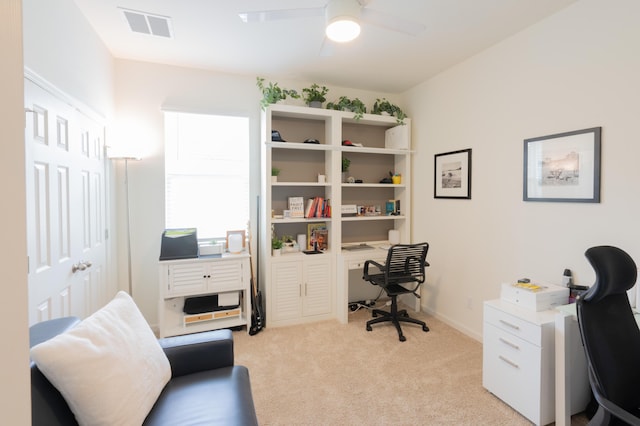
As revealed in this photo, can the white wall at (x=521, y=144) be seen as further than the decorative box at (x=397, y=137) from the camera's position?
No

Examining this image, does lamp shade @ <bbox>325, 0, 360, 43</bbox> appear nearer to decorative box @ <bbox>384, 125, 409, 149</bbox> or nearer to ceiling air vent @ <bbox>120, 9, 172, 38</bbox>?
ceiling air vent @ <bbox>120, 9, 172, 38</bbox>

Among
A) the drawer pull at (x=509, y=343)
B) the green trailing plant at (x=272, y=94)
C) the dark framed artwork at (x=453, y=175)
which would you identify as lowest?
→ the drawer pull at (x=509, y=343)

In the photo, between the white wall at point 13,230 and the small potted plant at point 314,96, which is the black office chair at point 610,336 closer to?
the white wall at point 13,230

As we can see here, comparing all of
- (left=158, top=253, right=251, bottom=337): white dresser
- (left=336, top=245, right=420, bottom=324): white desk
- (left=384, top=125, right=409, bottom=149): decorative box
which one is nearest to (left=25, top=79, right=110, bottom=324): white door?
(left=158, top=253, right=251, bottom=337): white dresser

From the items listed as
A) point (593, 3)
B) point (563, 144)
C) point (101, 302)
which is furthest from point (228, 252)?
point (593, 3)

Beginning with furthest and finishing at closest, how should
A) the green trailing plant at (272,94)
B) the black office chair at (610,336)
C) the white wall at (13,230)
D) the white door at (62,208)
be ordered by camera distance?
the green trailing plant at (272,94), the white door at (62,208), the black office chair at (610,336), the white wall at (13,230)

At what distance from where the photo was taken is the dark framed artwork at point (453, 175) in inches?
118

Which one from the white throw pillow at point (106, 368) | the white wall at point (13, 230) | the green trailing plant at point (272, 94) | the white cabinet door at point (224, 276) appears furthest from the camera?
the green trailing plant at point (272, 94)

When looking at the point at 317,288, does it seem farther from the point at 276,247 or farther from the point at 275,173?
the point at 275,173

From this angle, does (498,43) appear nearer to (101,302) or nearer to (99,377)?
(99,377)

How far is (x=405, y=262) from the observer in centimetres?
300

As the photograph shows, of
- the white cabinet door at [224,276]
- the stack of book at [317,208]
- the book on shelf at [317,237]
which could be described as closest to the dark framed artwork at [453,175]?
the stack of book at [317,208]

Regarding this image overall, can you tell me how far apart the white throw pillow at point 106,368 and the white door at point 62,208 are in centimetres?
67

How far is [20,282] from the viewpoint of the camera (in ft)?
1.78
